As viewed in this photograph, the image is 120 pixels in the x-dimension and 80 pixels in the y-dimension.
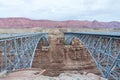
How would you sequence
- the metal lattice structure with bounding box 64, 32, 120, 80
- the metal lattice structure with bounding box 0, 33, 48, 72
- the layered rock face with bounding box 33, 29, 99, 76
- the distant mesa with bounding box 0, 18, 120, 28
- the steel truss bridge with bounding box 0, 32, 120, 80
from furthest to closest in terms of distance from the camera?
the distant mesa with bounding box 0, 18, 120, 28 < the layered rock face with bounding box 33, 29, 99, 76 < the metal lattice structure with bounding box 0, 33, 48, 72 < the steel truss bridge with bounding box 0, 32, 120, 80 < the metal lattice structure with bounding box 64, 32, 120, 80

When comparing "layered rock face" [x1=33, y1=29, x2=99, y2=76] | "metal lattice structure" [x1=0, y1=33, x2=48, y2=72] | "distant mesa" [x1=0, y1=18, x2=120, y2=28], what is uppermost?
"metal lattice structure" [x1=0, y1=33, x2=48, y2=72]

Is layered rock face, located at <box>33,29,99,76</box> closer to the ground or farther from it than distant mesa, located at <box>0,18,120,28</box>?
closer to the ground

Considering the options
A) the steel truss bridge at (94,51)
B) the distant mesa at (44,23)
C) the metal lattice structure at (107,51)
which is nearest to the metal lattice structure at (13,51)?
the steel truss bridge at (94,51)

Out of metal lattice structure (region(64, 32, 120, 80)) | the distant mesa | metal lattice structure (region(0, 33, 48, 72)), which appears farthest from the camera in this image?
the distant mesa

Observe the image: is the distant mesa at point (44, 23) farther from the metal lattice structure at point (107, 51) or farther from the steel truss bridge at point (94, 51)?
the metal lattice structure at point (107, 51)

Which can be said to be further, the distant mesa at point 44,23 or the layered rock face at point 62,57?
the distant mesa at point 44,23

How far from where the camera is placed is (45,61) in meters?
46.9

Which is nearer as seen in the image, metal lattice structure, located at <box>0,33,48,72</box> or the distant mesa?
metal lattice structure, located at <box>0,33,48,72</box>

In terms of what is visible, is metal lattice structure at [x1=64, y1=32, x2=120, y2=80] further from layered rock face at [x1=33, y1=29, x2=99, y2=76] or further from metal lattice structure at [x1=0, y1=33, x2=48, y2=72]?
layered rock face at [x1=33, y1=29, x2=99, y2=76]

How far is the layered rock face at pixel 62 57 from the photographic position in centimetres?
4475

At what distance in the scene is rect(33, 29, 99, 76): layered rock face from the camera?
147 ft

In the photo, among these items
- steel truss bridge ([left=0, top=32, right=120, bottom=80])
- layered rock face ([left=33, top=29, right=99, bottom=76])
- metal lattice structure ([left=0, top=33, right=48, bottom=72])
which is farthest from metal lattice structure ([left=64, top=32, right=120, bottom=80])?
layered rock face ([left=33, top=29, right=99, bottom=76])

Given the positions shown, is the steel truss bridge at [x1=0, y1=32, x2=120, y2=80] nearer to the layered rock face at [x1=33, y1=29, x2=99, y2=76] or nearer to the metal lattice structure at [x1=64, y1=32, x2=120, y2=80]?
the metal lattice structure at [x1=64, y1=32, x2=120, y2=80]

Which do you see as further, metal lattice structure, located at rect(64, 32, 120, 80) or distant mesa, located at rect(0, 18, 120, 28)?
distant mesa, located at rect(0, 18, 120, 28)
